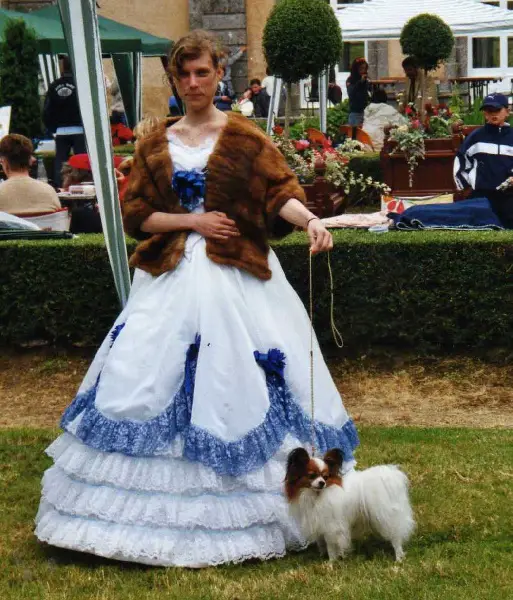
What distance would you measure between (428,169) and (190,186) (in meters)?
8.43

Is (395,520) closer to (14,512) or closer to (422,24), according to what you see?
(14,512)

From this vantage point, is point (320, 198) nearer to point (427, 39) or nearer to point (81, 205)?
point (81, 205)

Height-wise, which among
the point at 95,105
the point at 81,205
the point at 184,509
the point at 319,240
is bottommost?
the point at 184,509

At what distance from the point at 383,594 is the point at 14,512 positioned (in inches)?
78.0

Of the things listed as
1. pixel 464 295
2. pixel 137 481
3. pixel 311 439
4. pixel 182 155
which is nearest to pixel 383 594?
pixel 311 439

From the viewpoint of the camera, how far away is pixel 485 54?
25438mm

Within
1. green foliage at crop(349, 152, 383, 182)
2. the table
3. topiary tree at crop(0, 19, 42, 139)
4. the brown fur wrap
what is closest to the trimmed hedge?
the brown fur wrap

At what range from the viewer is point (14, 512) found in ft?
17.9

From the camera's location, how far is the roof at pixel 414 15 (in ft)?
58.2

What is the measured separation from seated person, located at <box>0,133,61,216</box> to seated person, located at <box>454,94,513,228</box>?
3162 millimetres

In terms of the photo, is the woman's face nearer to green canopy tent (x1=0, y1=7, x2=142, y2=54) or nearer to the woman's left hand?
the woman's left hand

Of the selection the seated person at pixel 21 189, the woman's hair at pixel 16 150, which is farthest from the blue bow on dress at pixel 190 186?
the seated person at pixel 21 189

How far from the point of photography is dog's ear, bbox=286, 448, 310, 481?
171 inches

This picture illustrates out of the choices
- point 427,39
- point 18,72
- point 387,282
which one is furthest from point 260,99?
point 387,282
